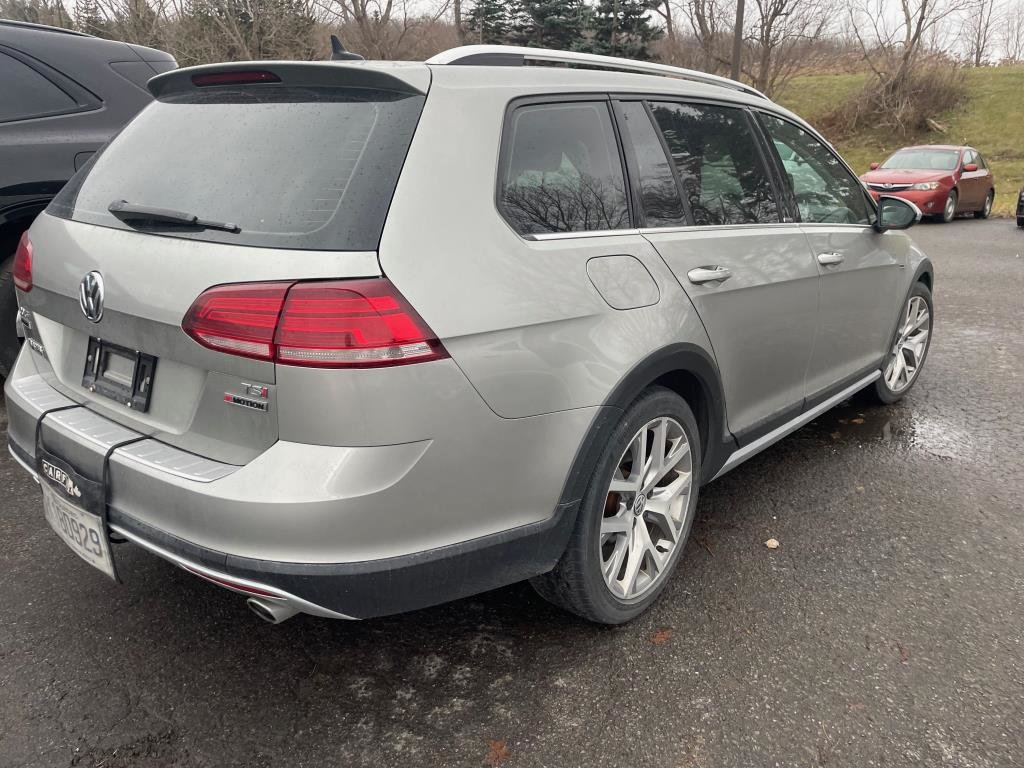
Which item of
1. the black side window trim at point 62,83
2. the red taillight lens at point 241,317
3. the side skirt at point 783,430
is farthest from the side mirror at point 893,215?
the black side window trim at point 62,83

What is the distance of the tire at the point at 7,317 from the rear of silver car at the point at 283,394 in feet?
7.60

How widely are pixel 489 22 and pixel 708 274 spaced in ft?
104

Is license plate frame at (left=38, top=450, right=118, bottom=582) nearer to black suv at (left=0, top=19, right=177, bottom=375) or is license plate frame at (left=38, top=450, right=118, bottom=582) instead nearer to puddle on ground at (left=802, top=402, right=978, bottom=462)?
black suv at (left=0, top=19, right=177, bottom=375)

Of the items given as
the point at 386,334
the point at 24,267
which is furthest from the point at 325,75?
the point at 24,267

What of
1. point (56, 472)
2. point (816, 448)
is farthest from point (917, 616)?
point (56, 472)

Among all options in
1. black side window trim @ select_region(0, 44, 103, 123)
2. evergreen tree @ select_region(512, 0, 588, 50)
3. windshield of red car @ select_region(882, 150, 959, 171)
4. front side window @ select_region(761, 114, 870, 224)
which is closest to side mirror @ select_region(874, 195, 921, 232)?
front side window @ select_region(761, 114, 870, 224)

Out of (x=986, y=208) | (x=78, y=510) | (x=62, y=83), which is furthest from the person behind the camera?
(x=986, y=208)

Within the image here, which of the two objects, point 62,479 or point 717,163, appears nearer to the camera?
point 62,479

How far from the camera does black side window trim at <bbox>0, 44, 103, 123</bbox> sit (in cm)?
440

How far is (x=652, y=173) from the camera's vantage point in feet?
8.59

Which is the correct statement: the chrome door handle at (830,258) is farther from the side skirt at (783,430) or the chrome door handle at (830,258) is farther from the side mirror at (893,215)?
the side skirt at (783,430)

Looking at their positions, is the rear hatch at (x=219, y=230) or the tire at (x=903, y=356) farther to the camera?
the tire at (x=903, y=356)

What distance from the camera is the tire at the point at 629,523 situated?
7.45 feet

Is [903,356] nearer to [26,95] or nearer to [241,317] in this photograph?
[241,317]
